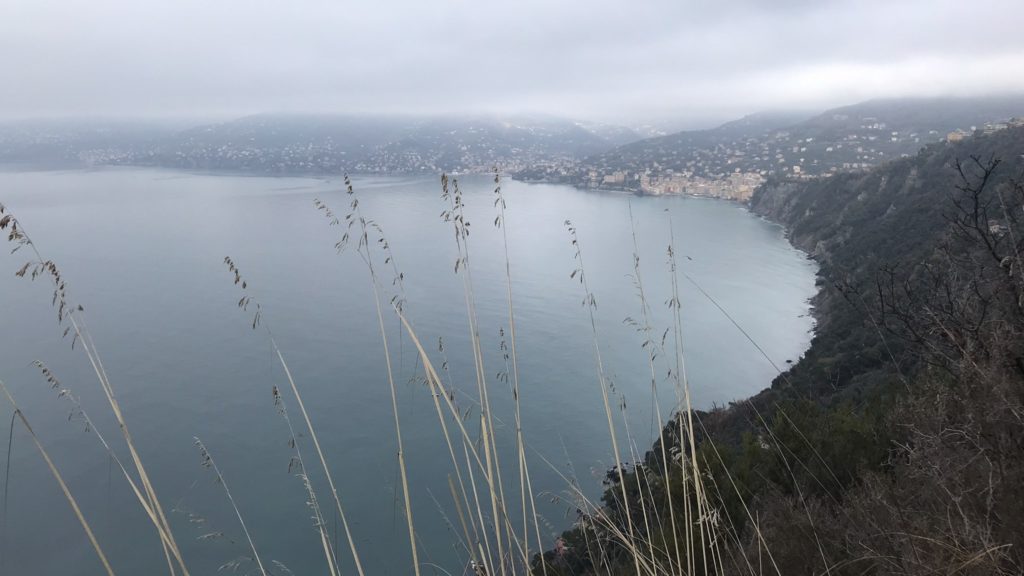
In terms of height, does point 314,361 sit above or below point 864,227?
below

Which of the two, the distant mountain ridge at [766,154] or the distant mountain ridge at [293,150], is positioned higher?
the distant mountain ridge at [293,150]

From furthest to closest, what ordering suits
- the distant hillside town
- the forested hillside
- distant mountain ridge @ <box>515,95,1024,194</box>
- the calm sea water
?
the distant hillside town → distant mountain ridge @ <box>515,95,1024,194</box> → the calm sea water → the forested hillside

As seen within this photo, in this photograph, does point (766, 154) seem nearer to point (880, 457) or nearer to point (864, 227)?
point (864, 227)

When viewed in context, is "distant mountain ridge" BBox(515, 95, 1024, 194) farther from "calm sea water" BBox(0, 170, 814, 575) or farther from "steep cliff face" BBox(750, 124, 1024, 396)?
"calm sea water" BBox(0, 170, 814, 575)

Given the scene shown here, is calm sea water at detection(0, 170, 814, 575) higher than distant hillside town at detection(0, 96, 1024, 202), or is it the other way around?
distant hillside town at detection(0, 96, 1024, 202)

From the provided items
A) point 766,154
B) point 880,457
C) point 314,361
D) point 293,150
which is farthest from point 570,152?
point 880,457

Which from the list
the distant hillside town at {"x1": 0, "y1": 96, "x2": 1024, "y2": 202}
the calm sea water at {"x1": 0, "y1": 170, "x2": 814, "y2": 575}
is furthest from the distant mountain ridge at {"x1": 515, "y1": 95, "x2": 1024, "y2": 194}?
the calm sea water at {"x1": 0, "y1": 170, "x2": 814, "y2": 575}

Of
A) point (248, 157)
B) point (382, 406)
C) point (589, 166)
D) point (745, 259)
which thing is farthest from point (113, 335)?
point (248, 157)

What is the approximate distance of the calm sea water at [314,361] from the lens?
8523 mm

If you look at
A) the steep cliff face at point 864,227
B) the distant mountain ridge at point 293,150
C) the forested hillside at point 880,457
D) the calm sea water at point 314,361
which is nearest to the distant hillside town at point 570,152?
the distant mountain ridge at point 293,150

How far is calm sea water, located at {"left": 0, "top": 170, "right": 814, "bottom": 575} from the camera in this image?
852cm

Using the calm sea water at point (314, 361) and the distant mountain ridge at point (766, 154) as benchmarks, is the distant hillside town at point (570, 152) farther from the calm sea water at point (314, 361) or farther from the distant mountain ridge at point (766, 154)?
the calm sea water at point (314, 361)

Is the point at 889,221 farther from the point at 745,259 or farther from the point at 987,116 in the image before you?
the point at 987,116

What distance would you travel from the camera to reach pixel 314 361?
13.7 meters
